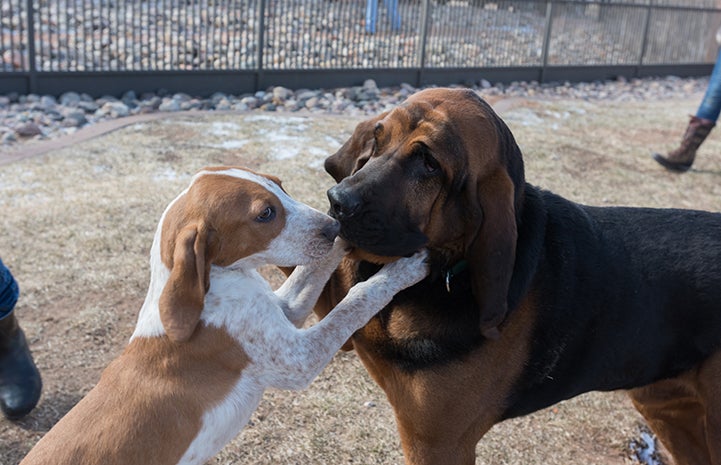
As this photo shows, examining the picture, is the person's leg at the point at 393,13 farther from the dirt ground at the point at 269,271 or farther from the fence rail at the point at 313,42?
the dirt ground at the point at 269,271

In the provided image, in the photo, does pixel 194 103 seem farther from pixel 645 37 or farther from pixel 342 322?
pixel 645 37

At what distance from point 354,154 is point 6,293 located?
2048mm

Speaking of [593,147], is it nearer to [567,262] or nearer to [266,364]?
[567,262]

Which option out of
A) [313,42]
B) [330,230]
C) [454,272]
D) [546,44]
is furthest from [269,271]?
[546,44]

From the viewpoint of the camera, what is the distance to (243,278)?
307 centimetres

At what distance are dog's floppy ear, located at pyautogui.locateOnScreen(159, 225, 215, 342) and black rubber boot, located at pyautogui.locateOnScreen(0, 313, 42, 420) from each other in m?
1.61

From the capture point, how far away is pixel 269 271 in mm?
5707

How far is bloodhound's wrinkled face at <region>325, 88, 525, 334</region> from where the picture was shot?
2822 mm

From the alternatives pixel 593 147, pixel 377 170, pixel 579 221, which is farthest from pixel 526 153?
pixel 377 170

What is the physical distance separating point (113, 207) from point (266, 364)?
3881mm

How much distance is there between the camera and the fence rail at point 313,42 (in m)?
10.2

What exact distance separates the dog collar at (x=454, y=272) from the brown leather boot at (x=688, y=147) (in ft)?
22.6

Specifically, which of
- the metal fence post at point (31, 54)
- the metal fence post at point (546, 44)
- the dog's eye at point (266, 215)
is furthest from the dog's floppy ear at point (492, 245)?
the metal fence post at point (546, 44)

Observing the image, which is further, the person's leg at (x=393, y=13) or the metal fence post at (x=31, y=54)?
the person's leg at (x=393, y=13)
